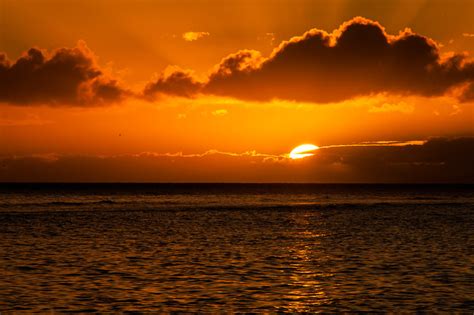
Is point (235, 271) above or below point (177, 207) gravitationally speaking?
below

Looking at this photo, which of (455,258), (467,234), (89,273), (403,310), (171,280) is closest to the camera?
(403,310)

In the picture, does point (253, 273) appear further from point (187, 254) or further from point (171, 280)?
point (187, 254)

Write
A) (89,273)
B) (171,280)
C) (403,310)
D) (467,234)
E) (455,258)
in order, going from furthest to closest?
(467,234)
(455,258)
(89,273)
(171,280)
(403,310)

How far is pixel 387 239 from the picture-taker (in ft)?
170

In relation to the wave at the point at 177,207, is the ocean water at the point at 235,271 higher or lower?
lower

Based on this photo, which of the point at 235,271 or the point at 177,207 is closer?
the point at 235,271

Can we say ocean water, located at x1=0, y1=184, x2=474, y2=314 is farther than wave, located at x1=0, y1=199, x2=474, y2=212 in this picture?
No

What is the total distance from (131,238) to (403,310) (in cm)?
3098

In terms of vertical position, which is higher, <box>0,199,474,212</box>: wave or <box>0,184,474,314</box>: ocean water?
<box>0,199,474,212</box>: wave

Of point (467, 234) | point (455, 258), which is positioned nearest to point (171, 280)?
point (455, 258)

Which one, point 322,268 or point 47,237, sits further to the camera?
point 47,237

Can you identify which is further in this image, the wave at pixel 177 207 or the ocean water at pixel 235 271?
the wave at pixel 177 207

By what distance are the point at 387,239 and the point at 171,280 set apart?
2520 cm

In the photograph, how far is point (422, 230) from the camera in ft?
201
